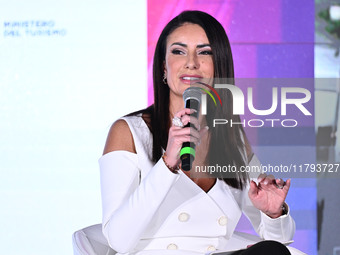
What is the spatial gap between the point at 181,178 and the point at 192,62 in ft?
1.66

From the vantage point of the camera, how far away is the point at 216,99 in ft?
8.09

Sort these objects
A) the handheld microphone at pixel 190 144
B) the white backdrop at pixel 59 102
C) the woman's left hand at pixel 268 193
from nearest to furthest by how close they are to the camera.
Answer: the handheld microphone at pixel 190 144
the woman's left hand at pixel 268 193
the white backdrop at pixel 59 102

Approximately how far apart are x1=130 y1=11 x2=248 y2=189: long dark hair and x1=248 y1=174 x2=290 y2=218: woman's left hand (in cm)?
22

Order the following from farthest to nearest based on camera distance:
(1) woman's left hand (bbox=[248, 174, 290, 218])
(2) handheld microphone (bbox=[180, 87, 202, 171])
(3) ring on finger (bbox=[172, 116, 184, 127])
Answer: (1) woman's left hand (bbox=[248, 174, 290, 218]) → (3) ring on finger (bbox=[172, 116, 184, 127]) → (2) handheld microphone (bbox=[180, 87, 202, 171])

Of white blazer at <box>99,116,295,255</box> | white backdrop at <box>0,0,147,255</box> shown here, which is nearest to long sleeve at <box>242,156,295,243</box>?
white blazer at <box>99,116,295,255</box>

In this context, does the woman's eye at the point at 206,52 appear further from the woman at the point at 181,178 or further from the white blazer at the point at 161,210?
the white blazer at the point at 161,210

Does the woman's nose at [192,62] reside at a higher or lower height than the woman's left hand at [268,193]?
higher

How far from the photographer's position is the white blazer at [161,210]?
1.89 m

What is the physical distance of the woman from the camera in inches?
74.0

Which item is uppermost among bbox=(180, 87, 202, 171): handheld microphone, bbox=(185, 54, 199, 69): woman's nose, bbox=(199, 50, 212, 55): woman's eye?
bbox=(199, 50, 212, 55): woman's eye

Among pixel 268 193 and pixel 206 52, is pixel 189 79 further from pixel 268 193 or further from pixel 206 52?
pixel 268 193

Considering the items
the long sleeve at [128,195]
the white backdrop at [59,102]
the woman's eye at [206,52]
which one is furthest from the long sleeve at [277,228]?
the white backdrop at [59,102]

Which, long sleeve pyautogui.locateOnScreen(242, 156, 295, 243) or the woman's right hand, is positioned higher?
the woman's right hand

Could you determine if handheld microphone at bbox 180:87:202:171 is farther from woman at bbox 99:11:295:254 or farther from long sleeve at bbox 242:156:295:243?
long sleeve at bbox 242:156:295:243
